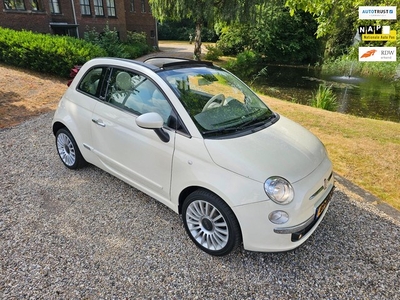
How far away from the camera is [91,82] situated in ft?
12.0

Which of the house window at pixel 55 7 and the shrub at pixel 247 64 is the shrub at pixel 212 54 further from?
the house window at pixel 55 7

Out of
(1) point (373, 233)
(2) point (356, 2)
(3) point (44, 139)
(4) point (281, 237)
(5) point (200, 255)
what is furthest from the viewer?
(2) point (356, 2)

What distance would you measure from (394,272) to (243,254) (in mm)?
1432

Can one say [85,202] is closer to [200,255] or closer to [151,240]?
[151,240]

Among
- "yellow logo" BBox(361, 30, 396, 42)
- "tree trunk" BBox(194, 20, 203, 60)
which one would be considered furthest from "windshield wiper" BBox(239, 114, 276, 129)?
"tree trunk" BBox(194, 20, 203, 60)

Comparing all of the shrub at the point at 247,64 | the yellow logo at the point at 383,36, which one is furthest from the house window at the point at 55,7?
the yellow logo at the point at 383,36

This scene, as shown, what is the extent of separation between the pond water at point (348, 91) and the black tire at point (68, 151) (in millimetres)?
10093

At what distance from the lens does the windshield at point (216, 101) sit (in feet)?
9.18

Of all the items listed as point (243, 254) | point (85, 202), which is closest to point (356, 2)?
point (243, 254)

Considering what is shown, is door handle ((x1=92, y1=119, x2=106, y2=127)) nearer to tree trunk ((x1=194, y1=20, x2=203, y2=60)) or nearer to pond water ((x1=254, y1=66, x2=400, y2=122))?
pond water ((x1=254, y1=66, x2=400, y2=122))

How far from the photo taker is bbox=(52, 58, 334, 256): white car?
7.79 feet

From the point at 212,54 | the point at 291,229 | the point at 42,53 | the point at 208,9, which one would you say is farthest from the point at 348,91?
the point at 291,229

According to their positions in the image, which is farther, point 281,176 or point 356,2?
point 356,2

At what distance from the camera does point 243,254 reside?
2.77 metres
